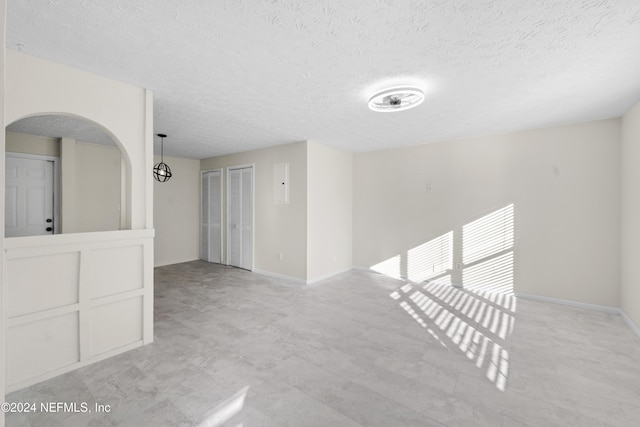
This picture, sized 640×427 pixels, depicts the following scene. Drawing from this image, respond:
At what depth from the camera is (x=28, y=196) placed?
4.46 m

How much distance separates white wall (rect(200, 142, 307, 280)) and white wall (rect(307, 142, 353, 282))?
0.13 metres

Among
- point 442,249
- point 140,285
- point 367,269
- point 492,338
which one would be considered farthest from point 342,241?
point 140,285

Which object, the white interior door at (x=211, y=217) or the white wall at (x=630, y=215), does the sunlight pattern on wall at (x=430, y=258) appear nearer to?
the white wall at (x=630, y=215)

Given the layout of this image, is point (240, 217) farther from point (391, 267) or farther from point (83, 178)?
point (391, 267)

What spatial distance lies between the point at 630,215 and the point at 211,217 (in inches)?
278

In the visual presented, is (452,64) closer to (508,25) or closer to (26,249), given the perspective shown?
(508,25)

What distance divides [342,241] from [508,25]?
14.5ft

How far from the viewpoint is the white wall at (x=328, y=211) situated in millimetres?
4914

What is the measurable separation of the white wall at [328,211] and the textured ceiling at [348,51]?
168 centimetres

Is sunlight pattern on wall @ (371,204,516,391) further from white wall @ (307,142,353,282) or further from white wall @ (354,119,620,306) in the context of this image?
white wall @ (307,142,353,282)

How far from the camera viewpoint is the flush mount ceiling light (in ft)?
8.52

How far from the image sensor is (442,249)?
484 cm

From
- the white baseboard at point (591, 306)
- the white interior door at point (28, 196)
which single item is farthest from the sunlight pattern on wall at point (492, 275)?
the white interior door at point (28, 196)

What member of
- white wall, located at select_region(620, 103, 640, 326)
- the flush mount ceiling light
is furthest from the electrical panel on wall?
white wall, located at select_region(620, 103, 640, 326)
